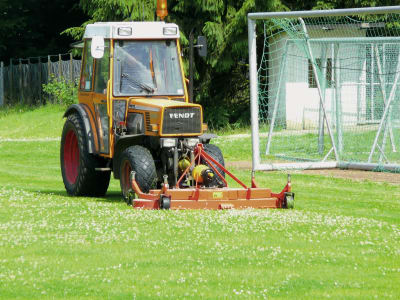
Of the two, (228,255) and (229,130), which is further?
(229,130)

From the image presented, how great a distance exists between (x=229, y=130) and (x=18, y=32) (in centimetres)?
2046

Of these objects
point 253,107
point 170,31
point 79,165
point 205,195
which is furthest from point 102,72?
point 253,107

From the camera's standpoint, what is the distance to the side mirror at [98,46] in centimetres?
1423

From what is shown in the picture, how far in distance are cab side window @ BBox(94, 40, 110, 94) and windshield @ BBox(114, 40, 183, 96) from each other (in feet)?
0.56

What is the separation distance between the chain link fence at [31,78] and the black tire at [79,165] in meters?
23.3

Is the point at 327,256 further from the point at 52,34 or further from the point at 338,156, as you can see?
the point at 52,34

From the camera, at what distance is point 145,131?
558 inches

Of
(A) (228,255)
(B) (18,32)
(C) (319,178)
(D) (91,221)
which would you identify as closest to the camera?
(A) (228,255)

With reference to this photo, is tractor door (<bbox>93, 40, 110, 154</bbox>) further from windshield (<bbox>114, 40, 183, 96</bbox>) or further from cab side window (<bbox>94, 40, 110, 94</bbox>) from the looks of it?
windshield (<bbox>114, 40, 183, 96</bbox>)

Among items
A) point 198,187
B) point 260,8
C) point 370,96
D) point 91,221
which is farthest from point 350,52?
point 91,221

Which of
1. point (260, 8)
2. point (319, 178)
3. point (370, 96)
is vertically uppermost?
point (260, 8)

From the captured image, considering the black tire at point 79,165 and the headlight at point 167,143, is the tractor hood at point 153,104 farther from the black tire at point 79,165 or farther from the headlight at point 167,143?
the black tire at point 79,165

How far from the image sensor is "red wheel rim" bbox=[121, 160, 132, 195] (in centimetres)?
1401

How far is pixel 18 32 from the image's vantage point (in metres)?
50.1
